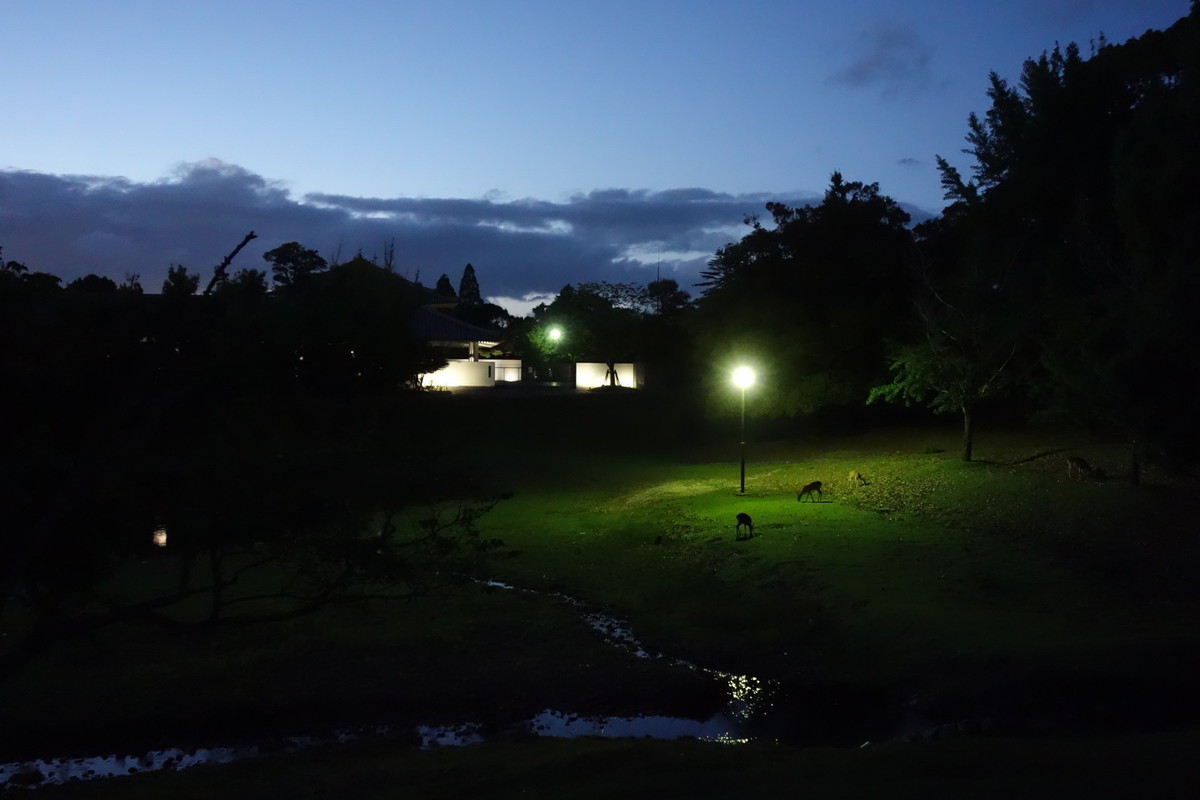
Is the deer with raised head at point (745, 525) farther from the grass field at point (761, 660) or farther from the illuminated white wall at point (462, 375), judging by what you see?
the illuminated white wall at point (462, 375)

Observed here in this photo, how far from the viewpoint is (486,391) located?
2192 inches

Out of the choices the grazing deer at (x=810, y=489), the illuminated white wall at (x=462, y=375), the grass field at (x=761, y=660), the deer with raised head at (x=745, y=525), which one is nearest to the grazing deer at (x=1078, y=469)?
the grass field at (x=761, y=660)

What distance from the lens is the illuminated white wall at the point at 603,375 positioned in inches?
2616

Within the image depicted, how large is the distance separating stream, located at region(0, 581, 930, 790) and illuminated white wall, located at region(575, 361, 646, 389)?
51.2 m

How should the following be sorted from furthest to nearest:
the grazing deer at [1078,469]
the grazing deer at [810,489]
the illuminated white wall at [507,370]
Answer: the illuminated white wall at [507,370] → the grazing deer at [810,489] → the grazing deer at [1078,469]

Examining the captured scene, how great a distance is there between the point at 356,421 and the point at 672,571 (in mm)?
10760

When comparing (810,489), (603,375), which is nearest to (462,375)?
(603,375)

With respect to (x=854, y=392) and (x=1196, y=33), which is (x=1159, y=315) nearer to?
(x=1196, y=33)

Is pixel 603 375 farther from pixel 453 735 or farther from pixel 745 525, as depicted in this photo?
pixel 453 735

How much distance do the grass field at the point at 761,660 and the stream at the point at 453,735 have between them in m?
0.30

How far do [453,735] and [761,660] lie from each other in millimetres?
5078

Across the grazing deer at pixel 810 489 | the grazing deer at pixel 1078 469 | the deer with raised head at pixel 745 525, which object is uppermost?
the grazing deer at pixel 1078 469

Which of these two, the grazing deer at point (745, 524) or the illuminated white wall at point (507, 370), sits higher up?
the illuminated white wall at point (507, 370)

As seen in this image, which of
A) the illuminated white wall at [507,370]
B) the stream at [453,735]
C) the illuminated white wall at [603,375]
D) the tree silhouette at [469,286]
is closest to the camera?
the stream at [453,735]
